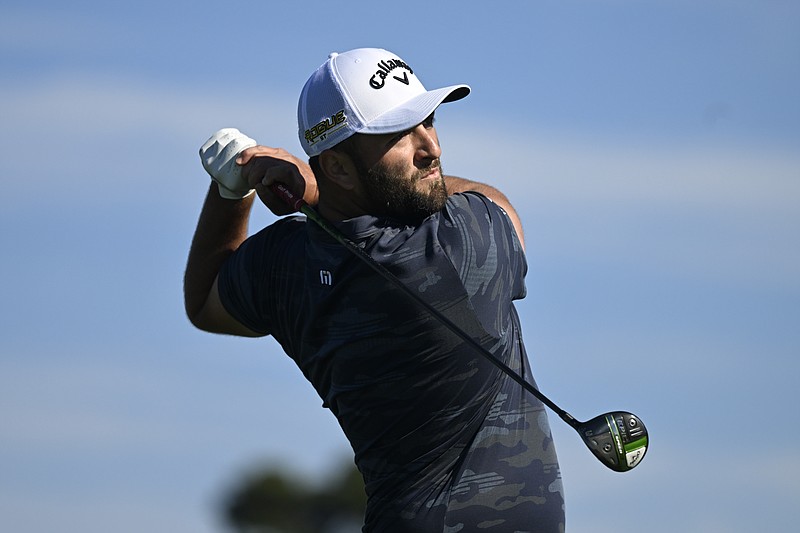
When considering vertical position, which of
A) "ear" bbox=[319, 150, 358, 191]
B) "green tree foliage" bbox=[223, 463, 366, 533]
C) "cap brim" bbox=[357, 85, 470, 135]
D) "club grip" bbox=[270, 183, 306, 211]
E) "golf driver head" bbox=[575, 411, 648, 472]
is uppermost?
"cap brim" bbox=[357, 85, 470, 135]

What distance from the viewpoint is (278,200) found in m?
7.80

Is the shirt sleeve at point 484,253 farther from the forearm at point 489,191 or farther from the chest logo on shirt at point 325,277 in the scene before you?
the chest logo on shirt at point 325,277

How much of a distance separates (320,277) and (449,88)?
1000mm

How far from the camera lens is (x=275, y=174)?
777 cm

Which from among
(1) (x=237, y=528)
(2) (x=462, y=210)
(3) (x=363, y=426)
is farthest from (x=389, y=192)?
(1) (x=237, y=528)

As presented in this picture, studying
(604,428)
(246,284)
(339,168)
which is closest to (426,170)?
(339,168)

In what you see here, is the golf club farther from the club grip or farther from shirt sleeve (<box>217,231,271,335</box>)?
shirt sleeve (<box>217,231,271,335</box>)

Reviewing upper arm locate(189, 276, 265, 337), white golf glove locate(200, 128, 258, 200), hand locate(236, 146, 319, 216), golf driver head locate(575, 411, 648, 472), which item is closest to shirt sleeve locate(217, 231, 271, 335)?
upper arm locate(189, 276, 265, 337)

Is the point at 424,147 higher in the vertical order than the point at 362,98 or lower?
lower

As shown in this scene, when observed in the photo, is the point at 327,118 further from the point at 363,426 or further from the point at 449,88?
the point at 363,426

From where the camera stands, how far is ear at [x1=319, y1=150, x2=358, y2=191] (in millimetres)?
7445

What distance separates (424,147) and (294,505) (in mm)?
38380

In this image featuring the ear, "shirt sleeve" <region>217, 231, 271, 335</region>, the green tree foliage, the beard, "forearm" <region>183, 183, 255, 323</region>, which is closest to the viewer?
the beard

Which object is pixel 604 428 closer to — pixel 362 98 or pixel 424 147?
pixel 424 147
